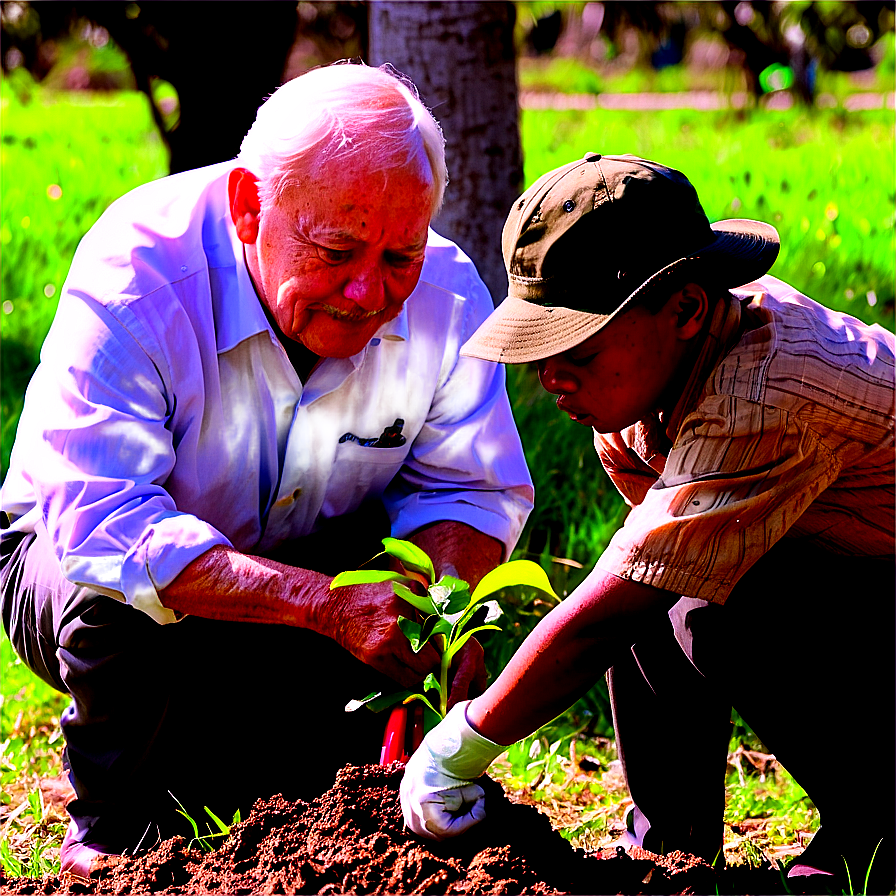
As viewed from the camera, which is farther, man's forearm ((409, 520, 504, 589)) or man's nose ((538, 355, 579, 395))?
man's forearm ((409, 520, 504, 589))

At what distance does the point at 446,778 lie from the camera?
190 cm

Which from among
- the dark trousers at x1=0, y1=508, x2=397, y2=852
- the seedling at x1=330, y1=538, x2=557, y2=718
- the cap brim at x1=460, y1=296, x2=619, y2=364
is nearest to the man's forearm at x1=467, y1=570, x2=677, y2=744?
the seedling at x1=330, y1=538, x2=557, y2=718

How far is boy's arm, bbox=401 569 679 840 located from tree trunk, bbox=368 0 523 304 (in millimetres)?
2502

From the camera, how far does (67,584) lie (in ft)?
7.68

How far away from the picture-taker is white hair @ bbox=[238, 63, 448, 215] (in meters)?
2.11

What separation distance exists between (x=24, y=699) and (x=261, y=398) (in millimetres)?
1355

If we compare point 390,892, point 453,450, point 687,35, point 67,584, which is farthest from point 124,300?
point 687,35

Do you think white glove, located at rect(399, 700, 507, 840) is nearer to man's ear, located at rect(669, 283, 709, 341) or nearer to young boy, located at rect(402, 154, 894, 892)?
young boy, located at rect(402, 154, 894, 892)

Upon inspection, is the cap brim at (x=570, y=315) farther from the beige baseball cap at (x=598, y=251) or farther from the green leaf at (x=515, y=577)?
the green leaf at (x=515, y=577)

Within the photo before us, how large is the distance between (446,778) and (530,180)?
16.4ft

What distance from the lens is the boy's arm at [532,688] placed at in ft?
5.76

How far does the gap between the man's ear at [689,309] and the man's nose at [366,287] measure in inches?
23.9

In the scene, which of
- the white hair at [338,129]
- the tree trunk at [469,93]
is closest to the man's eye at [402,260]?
the white hair at [338,129]

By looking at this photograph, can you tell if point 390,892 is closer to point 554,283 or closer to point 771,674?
point 771,674
